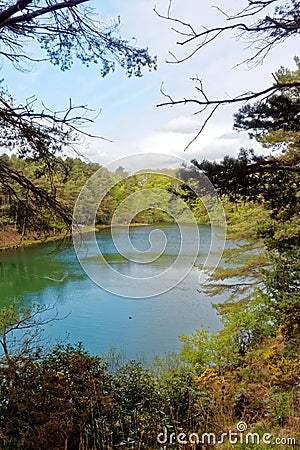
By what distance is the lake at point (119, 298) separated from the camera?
287 inches

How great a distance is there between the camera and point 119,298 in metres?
9.89

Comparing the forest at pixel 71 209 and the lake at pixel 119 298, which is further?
the lake at pixel 119 298

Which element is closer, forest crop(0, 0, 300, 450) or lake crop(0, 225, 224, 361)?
forest crop(0, 0, 300, 450)

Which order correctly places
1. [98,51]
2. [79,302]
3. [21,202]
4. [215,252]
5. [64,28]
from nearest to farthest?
[64,28]
[98,51]
[21,202]
[215,252]
[79,302]

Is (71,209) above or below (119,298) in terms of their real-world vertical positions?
above

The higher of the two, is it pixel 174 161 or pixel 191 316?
pixel 174 161

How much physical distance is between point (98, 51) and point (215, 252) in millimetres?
6246

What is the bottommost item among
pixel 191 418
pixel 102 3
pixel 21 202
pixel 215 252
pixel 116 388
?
pixel 191 418

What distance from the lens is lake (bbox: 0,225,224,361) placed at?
7301 mm

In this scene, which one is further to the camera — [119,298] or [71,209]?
[119,298]

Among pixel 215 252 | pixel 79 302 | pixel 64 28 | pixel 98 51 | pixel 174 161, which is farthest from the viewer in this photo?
pixel 79 302

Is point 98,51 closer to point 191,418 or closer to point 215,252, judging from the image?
point 191,418

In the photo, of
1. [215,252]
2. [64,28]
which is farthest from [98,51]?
[215,252]

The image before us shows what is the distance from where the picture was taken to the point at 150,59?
230 centimetres
